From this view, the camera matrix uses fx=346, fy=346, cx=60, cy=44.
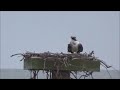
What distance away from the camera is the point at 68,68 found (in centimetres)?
508

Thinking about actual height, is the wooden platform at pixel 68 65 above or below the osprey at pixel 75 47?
below

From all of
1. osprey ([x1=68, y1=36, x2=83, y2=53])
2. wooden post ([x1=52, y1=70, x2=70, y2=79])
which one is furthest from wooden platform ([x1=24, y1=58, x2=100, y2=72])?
osprey ([x1=68, y1=36, x2=83, y2=53])

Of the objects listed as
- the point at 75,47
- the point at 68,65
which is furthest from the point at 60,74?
the point at 75,47

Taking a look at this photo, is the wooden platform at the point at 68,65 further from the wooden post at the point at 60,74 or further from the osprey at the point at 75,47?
the osprey at the point at 75,47

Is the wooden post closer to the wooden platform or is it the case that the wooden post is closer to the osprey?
the wooden platform

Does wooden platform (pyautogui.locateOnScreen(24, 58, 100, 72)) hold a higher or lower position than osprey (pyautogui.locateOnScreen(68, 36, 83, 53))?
lower

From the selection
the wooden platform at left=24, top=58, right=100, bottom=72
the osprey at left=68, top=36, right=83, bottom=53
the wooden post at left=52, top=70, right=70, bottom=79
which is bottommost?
the wooden post at left=52, top=70, right=70, bottom=79

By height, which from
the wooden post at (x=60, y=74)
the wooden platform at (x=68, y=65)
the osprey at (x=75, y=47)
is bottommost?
the wooden post at (x=60, y=74)

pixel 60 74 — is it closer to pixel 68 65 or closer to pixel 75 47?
pixel 68 65

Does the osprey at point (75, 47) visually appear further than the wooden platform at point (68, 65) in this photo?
Yes

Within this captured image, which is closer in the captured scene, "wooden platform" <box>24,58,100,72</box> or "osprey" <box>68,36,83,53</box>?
"wooden platform" <box>24,58,100,72</box>

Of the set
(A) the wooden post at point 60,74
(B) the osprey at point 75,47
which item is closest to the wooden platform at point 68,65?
(A) the wooden post at point 60,74
